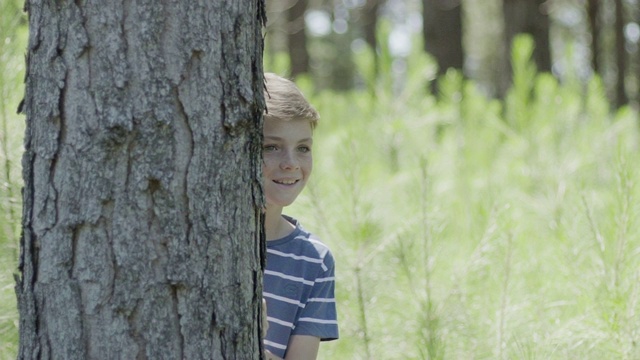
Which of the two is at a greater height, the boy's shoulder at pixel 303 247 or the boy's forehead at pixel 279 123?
the boy's forehead at pixel 279 123

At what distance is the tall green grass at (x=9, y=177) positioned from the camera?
97.0 inches

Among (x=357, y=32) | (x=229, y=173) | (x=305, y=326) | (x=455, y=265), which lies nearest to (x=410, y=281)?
(x=455, y=265)

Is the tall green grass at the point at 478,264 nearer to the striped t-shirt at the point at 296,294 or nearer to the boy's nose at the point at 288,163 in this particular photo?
the striped t-shirt at the point at 296,294

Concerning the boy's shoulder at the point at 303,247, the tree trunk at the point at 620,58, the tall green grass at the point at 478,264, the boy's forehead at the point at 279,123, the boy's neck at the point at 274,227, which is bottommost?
the tall green grass at the point at 478,264

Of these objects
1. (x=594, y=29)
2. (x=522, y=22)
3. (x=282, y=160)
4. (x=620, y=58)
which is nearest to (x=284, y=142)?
(x=282, y=160)

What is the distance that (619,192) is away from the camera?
230cm

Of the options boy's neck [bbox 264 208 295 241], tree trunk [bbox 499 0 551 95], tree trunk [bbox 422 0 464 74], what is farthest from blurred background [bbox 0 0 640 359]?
tree trunk [bbox 422 0 464 74]

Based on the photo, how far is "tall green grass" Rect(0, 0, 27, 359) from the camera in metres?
2.46

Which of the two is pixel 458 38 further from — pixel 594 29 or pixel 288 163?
pixel 288 163

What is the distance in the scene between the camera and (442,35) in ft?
28.5

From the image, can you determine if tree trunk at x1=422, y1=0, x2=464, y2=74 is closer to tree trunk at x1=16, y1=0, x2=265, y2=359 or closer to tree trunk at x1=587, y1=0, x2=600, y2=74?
tree trunk at x1=587, y1=0, x2=600, y2=74

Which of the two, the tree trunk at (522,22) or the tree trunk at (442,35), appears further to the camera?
the tree trunk at (442,35)

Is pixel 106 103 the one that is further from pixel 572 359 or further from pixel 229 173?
pixel 572 359

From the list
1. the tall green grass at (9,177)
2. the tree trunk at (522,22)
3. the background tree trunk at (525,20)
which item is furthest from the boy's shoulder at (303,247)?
the background tree trunk at (525,20)
